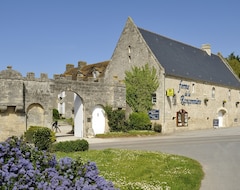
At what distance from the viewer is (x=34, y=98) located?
2191cm

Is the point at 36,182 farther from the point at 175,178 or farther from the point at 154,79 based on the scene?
the point at 154,79

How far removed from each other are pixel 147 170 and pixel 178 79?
20597 mm

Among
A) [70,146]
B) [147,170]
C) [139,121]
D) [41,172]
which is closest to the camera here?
[41,172]

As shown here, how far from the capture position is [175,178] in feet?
32.6

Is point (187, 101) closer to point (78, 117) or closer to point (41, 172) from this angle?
point (78, 117)

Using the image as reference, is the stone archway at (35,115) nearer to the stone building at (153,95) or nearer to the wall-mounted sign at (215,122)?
the stone building at (153,95)

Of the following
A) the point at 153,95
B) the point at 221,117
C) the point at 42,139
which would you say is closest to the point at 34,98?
the point at 42,139

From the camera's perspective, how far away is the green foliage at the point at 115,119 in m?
26.5

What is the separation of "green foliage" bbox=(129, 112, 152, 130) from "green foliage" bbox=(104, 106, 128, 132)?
4.27 feet

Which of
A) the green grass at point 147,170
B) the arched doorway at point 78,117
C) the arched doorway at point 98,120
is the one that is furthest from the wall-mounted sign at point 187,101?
the green grass at point 147,170

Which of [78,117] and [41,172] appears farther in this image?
[78,117]

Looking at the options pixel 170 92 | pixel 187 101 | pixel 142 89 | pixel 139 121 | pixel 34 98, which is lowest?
pixel 139 121

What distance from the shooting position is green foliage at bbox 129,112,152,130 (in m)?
27.9

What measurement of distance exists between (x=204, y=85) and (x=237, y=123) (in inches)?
440
